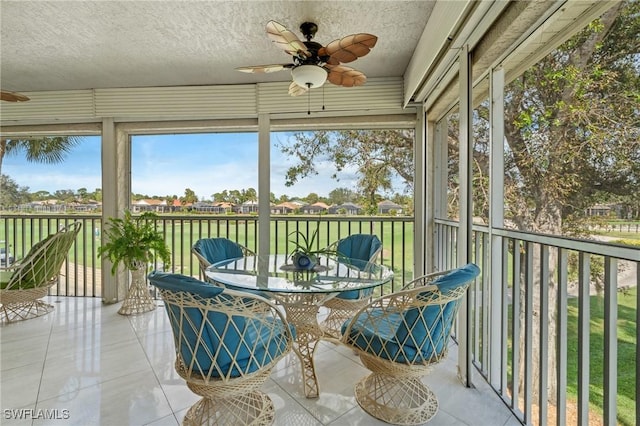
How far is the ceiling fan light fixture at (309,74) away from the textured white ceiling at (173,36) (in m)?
0.58

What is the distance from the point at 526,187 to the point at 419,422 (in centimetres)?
163

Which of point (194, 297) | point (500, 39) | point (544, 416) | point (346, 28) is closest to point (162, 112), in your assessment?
point (346, 28)

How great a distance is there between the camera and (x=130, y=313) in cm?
346

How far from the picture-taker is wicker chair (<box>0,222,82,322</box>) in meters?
3.16

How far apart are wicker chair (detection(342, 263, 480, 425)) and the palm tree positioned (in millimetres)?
4737

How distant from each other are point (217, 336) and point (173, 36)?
260cm

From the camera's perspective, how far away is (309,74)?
2.04 metres

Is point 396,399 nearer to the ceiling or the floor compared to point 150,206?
nearer to the floor

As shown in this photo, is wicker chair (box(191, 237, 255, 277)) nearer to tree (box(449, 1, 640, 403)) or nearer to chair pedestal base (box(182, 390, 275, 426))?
chair pedestal base (box(182, 390, 275, 426))

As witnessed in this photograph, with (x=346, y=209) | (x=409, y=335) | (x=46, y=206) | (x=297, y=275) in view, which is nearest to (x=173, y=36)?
(x=297, y=275)

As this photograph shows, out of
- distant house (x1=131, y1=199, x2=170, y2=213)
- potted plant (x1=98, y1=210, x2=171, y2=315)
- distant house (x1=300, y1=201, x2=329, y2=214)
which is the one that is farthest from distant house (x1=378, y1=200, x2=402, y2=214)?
distant house (x1=131, y1=199, x2=170, y2=213)

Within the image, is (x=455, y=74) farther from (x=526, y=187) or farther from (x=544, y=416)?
(x=544, y=416)

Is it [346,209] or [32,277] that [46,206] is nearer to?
[32,277]

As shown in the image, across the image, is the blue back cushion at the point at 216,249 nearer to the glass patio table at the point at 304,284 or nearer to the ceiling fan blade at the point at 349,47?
the glass patio table at the point at 304,284
